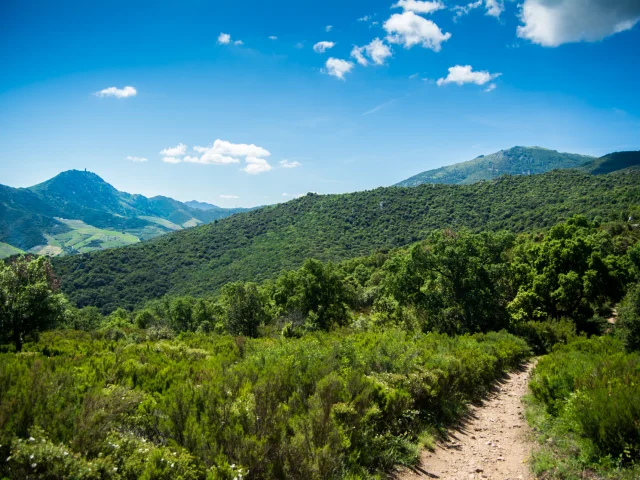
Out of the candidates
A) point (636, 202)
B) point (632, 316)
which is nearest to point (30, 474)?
point (632, 316)

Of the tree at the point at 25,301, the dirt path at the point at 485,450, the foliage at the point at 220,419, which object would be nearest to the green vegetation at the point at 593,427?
the dirt path at the point at 485,450

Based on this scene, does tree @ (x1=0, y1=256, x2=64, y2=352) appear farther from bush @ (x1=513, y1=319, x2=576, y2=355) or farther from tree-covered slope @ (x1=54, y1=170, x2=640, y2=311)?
tree-covered slope @ (x1=54, y1=170, x2=640, y2=311)

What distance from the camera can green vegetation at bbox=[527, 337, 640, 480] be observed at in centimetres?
548

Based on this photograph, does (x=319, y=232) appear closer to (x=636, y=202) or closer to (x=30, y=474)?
(x=636, y=202)

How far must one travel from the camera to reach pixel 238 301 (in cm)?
3034

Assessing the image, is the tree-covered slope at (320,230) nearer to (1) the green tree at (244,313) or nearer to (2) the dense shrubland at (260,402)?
(1) the green tree at (244,313)

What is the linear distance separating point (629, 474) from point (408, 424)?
378 centimetres

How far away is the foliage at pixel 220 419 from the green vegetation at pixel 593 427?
2369 mm

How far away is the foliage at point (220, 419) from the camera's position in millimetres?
4051

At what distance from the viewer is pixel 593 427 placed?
587 cm

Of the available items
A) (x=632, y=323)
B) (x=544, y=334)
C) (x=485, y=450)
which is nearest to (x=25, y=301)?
(x=485, y=450)

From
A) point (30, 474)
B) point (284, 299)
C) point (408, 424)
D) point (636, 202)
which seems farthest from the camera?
point (636, 202)

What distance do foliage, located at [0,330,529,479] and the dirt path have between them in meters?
0.48

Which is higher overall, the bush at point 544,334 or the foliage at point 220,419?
the foliage at point 220,419
